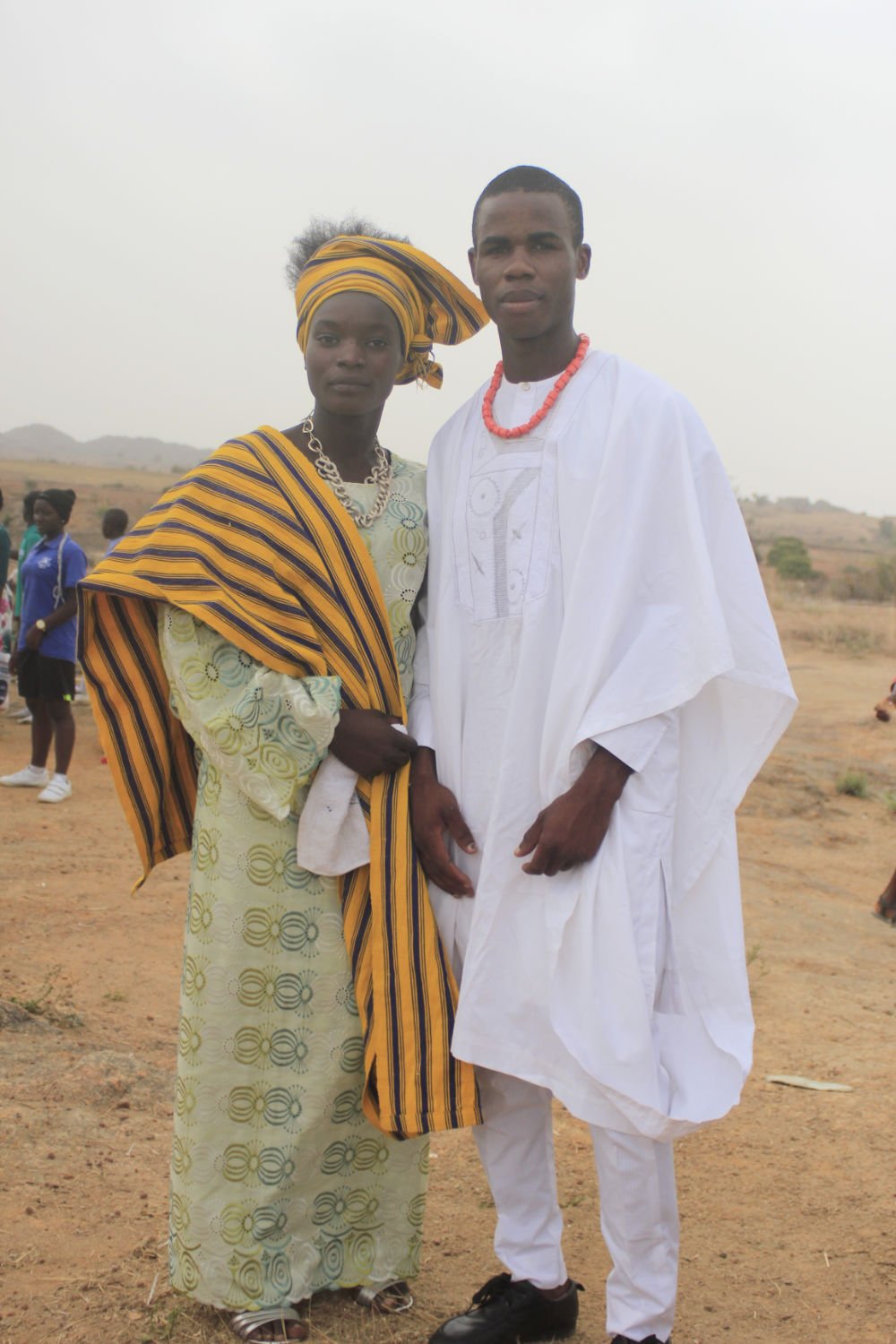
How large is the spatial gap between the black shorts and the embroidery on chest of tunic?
597cm

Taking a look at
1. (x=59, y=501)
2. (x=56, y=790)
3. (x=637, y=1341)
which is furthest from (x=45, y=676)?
(x=637, y=1341)

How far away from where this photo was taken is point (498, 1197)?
276 centimetres

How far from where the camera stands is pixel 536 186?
2.62m

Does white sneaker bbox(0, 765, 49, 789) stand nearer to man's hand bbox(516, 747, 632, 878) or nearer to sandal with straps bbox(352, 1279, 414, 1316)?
sandal with straps bbox(352, 1279, 414, 1316)

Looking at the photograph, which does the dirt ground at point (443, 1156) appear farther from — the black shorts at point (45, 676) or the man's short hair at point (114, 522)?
the man's short hair at point (114, 522)

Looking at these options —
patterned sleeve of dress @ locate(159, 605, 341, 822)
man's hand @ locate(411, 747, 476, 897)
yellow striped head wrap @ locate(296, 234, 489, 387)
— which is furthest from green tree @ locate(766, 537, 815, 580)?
patterned sleeve of dress @ locate(159, 605, 341, 822)

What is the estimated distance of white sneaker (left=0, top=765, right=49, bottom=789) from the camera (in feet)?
28.6

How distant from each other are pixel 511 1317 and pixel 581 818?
117cm

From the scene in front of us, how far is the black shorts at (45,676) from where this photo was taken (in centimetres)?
819

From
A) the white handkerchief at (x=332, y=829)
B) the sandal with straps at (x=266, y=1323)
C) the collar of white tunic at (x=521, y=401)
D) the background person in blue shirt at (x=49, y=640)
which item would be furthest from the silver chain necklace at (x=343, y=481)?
the background person in blue shirt at (x=49, y=640)

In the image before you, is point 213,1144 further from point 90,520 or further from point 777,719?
point 90,520

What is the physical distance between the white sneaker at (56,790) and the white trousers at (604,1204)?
6156 millimetres

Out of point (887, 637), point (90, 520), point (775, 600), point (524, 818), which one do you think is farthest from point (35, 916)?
point (90, 520)

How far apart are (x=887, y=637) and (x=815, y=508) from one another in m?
101
